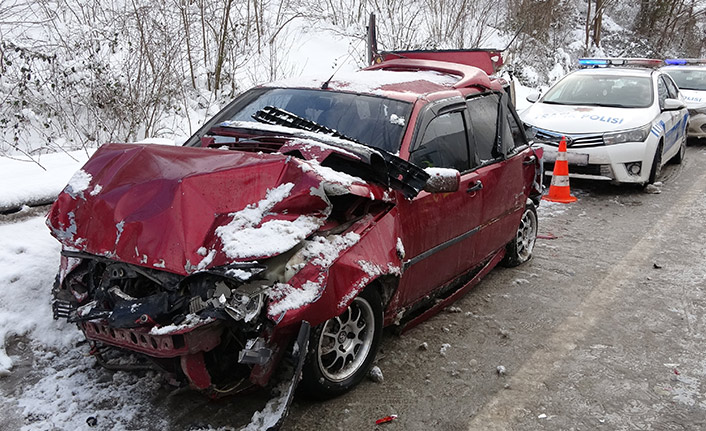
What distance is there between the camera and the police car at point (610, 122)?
8.35m

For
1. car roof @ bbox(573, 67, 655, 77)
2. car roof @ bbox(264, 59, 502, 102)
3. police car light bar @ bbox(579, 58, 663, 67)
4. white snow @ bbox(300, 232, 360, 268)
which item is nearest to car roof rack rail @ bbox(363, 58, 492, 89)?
car roof @ bbox(264, 59, 502, 102)

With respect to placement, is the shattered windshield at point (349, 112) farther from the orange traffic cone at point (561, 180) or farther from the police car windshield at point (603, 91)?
the police car windshield at point (603, 91)

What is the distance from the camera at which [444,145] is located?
429 centimetres

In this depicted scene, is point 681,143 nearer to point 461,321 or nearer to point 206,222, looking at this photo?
point 461,321

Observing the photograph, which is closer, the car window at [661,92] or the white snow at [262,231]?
the white snow at [262,231]

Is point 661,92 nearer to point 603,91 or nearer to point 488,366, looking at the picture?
point 603,91

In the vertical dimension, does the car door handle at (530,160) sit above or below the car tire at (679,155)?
above

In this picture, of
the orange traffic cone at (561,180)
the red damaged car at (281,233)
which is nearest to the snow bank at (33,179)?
the red damaged car at (281,233)

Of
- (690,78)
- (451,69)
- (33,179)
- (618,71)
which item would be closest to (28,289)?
(33,179)

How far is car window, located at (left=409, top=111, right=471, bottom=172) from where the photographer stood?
405 cm

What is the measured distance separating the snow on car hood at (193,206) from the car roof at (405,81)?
1136 mm

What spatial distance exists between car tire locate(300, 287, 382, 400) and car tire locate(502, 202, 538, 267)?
2456 millimetres

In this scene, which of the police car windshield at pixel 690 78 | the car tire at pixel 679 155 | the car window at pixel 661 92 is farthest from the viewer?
the police car windshield at pixel 690 78

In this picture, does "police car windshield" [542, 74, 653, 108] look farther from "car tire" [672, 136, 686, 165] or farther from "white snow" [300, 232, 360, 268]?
"white snow" [300, 232, 360, 268]
